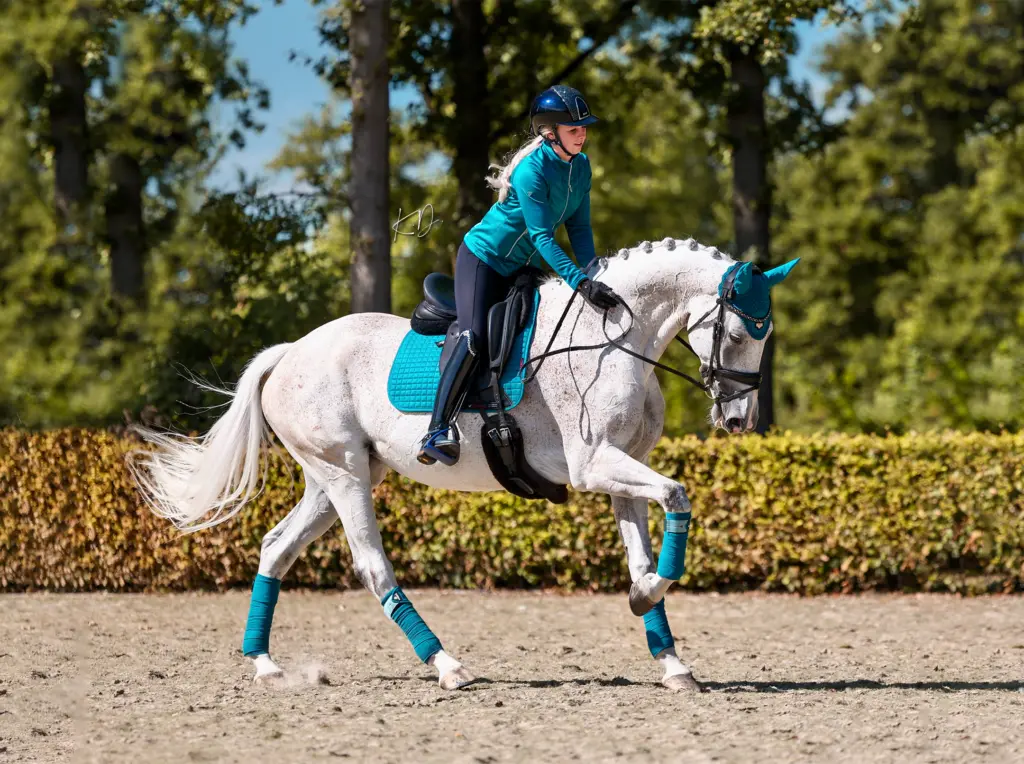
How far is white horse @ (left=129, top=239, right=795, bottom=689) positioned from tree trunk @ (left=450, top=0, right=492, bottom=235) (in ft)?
29.0

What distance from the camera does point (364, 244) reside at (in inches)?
500

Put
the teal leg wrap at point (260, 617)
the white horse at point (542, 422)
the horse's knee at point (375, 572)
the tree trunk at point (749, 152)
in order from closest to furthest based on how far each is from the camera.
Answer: the white horse at point (542, 422), the horse's knee at point (375, 572), the teal leg wrap at point (260, 617), the tree trunk at point (749, 152)

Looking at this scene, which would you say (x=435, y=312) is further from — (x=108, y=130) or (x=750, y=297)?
(x=108, y=130)

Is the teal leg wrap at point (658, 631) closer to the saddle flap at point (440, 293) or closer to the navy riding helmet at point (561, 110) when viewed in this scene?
the saddle flap at point (440, 293)

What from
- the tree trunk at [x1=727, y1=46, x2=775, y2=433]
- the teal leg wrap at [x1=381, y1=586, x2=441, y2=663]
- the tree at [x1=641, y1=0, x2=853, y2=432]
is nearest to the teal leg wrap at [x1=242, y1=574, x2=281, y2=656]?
the teal leg wrap at [x1=381, y1=586, x2=441, y2=663]

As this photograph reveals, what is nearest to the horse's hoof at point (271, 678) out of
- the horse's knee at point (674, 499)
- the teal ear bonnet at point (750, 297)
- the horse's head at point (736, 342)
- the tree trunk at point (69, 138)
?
the horse's knee at point (674, 499)

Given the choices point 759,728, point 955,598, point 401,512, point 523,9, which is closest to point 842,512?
point 955,598

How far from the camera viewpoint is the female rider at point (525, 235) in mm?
→ 6375

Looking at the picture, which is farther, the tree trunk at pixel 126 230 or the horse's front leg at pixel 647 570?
the tree trunk at pixel 126 230

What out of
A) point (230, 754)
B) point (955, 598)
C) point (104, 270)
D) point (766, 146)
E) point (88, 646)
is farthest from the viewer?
point (104, 270)

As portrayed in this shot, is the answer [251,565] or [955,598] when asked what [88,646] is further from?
[955,598]

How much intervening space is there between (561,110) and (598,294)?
0.95 meters

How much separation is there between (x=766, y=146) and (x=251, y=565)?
7.91 metres

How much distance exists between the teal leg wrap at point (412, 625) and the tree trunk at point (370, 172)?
613 centimetres
